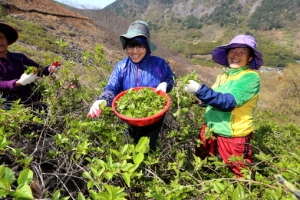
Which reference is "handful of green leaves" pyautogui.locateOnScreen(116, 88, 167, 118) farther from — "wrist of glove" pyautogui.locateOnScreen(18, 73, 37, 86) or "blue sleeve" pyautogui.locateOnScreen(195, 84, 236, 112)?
"wrist of glove" pyautogui.locateOnScreen(18, 73, 37, 86)

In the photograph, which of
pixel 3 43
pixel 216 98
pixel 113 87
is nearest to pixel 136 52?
pixel 113 87

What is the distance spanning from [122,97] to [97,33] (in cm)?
3810

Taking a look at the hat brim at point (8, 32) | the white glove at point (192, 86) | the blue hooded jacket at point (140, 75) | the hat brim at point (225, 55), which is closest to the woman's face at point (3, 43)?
the hat brim at point (8, 32)

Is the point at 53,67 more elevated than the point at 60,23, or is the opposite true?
the point at 60,23

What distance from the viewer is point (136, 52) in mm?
1903

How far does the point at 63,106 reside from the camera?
7.27 feet

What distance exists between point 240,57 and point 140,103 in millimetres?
975

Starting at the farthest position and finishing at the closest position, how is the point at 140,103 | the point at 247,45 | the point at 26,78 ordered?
the point at 26,78 < the point at 247,45 < the point at 140,103

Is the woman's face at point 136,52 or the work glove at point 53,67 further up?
the woman's face at point 136,52

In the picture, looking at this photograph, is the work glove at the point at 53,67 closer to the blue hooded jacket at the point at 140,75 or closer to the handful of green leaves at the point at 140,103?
the blue hooded jacket at the point at 140,75

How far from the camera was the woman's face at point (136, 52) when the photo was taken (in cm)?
190

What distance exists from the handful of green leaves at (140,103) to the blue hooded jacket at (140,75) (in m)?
0.27

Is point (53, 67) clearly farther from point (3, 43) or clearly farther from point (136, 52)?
point (136, 52)

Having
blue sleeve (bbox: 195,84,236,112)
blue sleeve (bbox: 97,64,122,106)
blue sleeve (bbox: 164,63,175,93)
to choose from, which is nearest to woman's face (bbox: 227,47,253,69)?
blue sleeve (bbox: 195,84,236,112)
